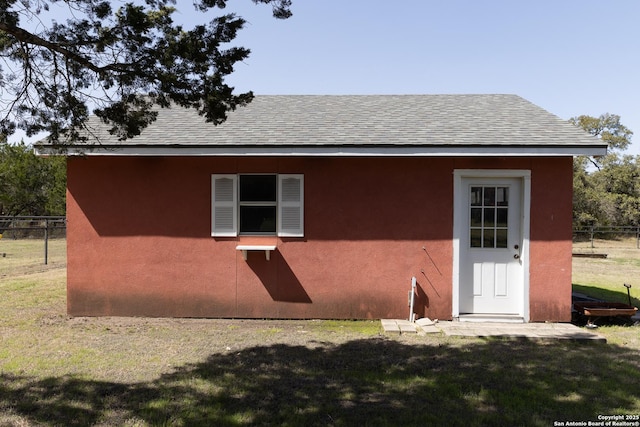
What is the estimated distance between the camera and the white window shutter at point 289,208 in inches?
295

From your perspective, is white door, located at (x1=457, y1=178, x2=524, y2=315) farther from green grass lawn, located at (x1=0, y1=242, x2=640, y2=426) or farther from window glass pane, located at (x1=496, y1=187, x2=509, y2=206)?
green grass lawn, located at (x1=0, y1=242, x2=640, y2=426)

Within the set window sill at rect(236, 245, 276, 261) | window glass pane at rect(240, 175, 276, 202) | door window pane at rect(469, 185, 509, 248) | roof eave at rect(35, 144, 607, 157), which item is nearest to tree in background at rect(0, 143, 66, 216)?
roof eave at rect(35, 144, 607, 157)

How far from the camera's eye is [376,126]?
7.95 metres

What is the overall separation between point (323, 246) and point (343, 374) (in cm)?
291

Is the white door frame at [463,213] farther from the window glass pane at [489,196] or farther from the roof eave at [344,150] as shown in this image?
the roof eave at [344,150]

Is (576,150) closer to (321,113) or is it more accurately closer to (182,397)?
(321,113)

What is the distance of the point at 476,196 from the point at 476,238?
0.72m

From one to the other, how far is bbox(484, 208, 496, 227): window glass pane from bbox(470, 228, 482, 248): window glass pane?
0.58 ft

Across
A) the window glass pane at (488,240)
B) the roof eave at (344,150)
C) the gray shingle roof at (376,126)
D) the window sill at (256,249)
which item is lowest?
the window sill at (256,249)

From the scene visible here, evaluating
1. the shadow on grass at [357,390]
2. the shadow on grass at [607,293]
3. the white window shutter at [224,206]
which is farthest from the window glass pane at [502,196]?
the white window shutter at [224,206]

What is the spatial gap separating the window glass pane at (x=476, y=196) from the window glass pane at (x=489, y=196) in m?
0.08

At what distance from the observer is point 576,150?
22.3ft

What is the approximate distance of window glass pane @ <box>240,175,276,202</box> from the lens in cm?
754

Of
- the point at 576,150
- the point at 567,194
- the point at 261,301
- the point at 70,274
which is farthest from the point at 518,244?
the point at 70,274
